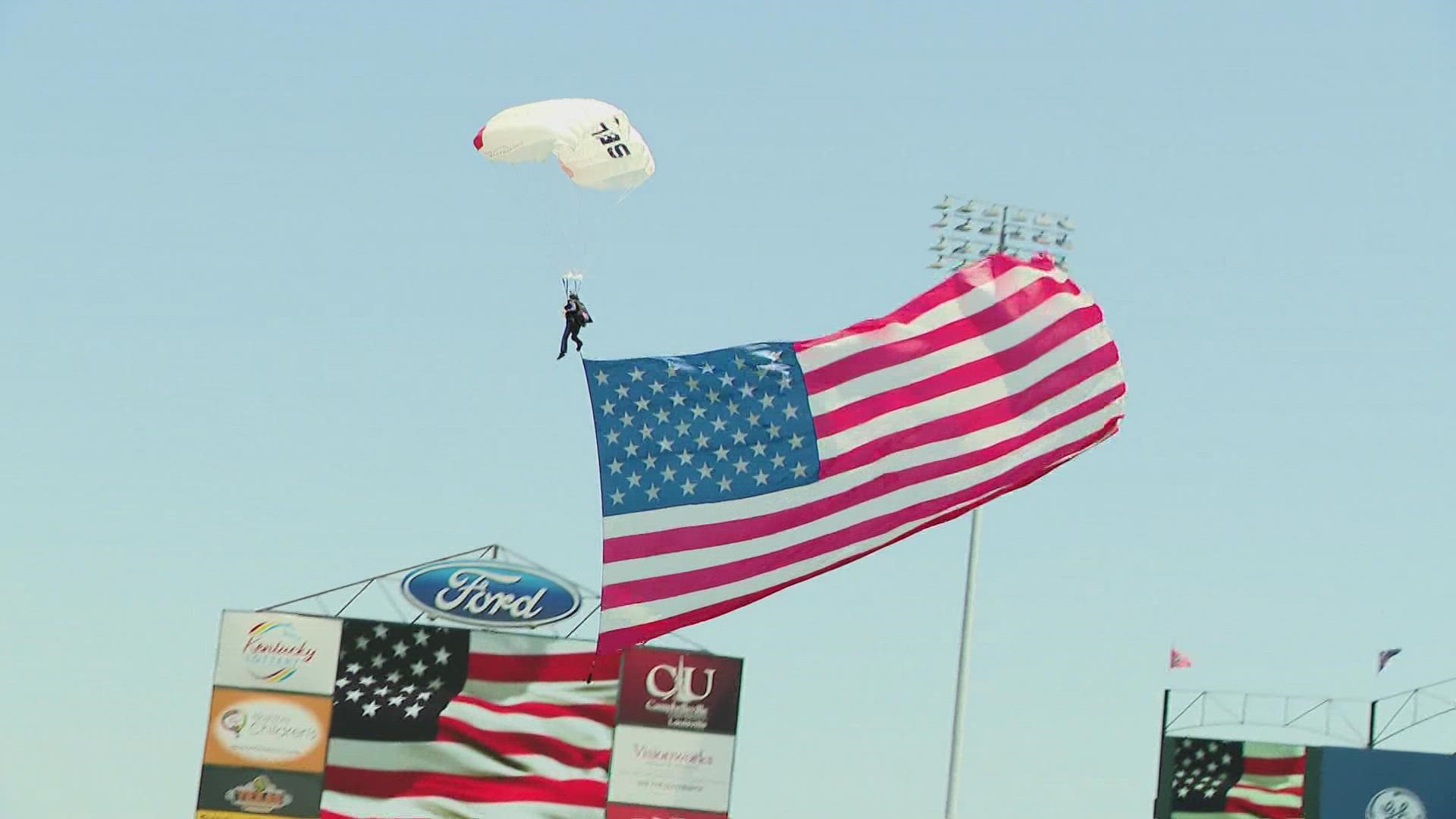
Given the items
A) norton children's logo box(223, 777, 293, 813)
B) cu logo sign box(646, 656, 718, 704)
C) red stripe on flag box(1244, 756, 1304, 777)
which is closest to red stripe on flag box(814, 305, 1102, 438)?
cu logo sign box(646, 656, 718, 704)

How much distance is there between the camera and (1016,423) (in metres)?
28.9

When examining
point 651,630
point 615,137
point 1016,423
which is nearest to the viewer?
point 651,630

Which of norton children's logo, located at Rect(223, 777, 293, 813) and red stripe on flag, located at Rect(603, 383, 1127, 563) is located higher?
red stripe on flag, located at Rect(603, 383, 1127, 563)

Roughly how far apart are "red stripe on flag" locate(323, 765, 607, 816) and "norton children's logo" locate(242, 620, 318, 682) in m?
2.19

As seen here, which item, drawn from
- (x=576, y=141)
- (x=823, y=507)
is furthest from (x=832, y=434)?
(x=576, y=141)

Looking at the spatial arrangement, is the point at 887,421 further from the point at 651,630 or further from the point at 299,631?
the point at 299,631

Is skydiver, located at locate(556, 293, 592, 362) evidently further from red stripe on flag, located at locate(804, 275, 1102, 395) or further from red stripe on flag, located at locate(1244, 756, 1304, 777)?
red stripe on flag, located at locate(1244, 756, 1304, 777)

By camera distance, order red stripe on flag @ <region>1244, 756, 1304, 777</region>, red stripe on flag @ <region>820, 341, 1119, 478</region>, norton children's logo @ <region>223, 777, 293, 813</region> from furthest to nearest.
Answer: red stripe on flag @ <region>1244, 756, 1304, 777</region>, norton children's logo @ <region>223, 777, 293, 813</region>, red stripe on flag @ <region>820, 341, 1119, 478</region>

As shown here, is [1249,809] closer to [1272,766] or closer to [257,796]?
[1272,766]

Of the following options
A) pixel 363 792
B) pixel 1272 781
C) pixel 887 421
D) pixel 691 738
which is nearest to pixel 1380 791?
pixel 1272 781

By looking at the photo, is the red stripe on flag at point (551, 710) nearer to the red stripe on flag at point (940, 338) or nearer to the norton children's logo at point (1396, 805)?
the red stripe on flag at point (940, 338)

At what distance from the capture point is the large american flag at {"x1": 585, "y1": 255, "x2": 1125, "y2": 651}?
27.5 m

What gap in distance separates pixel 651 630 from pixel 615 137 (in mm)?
11842

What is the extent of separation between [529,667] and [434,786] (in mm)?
3013
